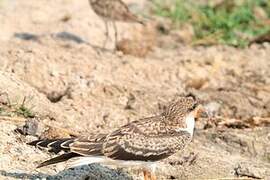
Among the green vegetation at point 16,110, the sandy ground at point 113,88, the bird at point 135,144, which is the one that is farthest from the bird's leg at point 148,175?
the green vegetation at point 16,110

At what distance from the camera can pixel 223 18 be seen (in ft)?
39.7

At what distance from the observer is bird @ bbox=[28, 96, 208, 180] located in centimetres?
635

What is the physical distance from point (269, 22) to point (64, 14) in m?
3.07

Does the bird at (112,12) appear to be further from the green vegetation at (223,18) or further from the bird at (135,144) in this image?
the bird at (135,144)

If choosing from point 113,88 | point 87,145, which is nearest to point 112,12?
point 113,88

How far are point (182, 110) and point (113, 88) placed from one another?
7.50 feet

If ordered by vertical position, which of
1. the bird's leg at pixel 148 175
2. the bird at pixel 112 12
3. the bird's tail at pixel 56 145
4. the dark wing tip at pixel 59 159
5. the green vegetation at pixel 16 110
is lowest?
the bird's leg at pixel 148 175

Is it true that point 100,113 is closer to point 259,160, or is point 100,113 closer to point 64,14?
point 259,160

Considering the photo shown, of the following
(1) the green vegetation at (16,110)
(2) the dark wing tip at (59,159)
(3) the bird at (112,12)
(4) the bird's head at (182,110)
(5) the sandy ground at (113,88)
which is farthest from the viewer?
(3) the bird at (112,12)

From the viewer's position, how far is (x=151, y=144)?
649 cm

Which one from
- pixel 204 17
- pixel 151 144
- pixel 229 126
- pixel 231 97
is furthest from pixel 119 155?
pixel 204 17

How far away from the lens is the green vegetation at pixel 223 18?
11.6 metres

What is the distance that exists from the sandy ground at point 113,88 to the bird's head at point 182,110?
0.58m

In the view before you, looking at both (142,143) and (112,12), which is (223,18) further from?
(142,143)
